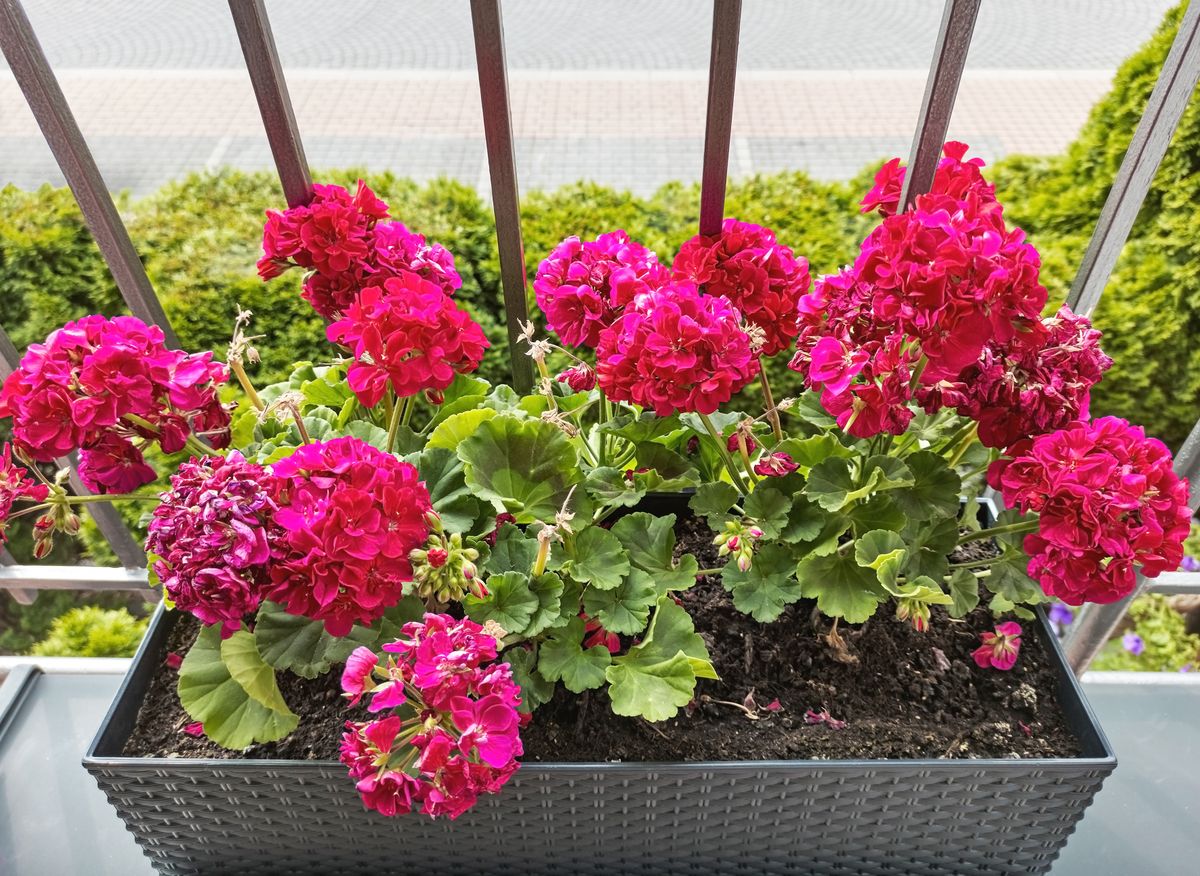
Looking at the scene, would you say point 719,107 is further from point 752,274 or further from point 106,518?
point 106,518

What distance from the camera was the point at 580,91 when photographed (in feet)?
10.7

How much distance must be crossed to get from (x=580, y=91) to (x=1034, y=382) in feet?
8.91

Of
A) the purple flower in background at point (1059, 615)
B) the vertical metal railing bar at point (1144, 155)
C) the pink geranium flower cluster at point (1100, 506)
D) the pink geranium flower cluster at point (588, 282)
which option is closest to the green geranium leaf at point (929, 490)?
the pink geranium flower cluster at point (1100, 506)

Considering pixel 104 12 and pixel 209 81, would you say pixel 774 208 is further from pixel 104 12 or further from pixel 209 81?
pixel 209 81

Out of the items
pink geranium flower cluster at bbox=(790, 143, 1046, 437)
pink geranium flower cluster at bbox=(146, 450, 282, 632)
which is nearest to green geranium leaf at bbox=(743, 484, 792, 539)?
pink geranium flower cluster at bbox=(790, 143, 1046, 437)

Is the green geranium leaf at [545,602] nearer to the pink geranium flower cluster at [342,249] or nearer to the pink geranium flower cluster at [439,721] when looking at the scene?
the pink geranium flower cluster at [439,721]

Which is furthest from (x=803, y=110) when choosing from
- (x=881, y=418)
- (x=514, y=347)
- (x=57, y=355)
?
(x=57, y=355)

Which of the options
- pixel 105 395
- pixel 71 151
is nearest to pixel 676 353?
pixel 105 395

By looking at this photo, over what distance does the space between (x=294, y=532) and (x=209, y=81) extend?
3.15 m

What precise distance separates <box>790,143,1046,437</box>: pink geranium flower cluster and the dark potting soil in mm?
295

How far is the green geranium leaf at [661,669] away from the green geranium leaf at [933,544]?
25cm

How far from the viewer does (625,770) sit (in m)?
0.87

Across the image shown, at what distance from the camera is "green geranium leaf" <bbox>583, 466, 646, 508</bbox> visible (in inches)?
37.8

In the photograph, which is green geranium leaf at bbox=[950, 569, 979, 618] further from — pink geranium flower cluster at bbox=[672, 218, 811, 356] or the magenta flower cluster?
pink geranium flower cluster at bbox=[672, 218, 811, 356]
